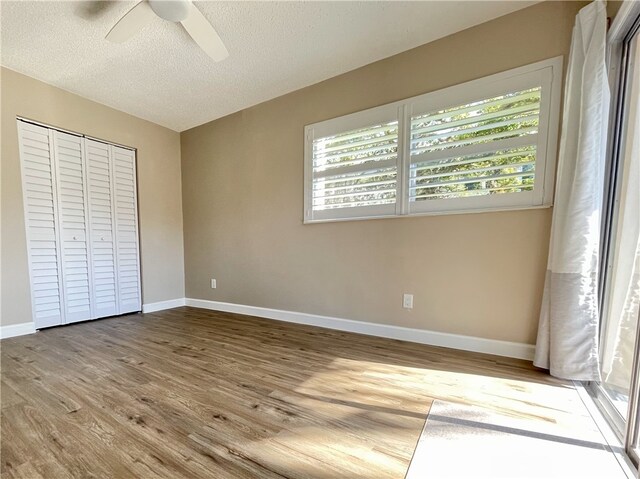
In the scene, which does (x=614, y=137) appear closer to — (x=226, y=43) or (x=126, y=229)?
(x=226, y=43)

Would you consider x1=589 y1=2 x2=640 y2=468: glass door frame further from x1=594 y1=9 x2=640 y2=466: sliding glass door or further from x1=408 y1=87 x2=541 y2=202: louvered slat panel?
x1=408 y1=87 x2=541 y2=202: louvered slat panel

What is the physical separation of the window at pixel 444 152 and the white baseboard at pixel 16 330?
289cm

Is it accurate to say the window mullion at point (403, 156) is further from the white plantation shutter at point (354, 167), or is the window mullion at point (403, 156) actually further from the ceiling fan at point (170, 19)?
the ceiling fan at point (170, 19)

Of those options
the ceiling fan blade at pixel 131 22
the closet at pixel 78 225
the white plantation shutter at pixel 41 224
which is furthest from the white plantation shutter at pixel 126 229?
the ceiling fan blade at pixel 131 22

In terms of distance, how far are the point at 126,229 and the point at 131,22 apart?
235 cm

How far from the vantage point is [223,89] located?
2.76 m

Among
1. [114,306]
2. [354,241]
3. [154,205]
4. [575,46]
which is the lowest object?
[114,306]

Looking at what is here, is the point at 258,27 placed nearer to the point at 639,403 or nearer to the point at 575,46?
the point at 575,46

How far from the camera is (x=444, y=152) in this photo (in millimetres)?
2078

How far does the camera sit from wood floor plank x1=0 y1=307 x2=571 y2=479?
39.8 inches

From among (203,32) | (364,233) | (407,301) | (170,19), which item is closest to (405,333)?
(407,301)

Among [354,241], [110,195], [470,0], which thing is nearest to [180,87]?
[110,195]

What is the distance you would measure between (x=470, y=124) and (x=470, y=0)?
0.79 m

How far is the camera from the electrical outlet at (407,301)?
225 cm
